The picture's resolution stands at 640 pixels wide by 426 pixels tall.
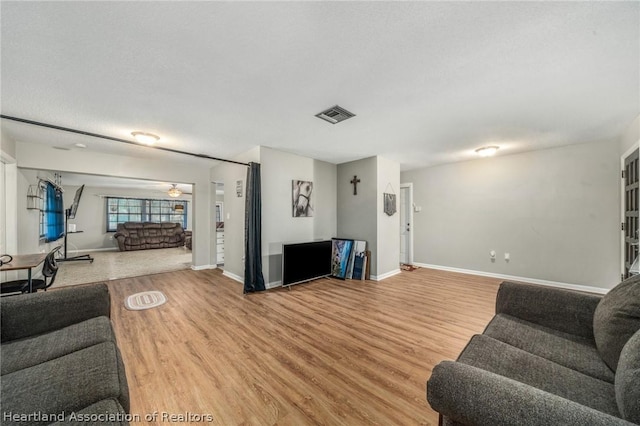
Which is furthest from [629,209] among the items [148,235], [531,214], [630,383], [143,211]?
[143,211]

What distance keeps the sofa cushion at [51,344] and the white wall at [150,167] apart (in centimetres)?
366

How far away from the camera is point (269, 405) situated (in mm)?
1564

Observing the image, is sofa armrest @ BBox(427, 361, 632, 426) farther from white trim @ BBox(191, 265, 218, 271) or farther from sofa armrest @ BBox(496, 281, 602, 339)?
white trim @ BBox(191, 265, 218, 271)

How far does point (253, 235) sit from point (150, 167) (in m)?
2.94

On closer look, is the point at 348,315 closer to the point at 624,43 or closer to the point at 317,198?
the point at 317,198

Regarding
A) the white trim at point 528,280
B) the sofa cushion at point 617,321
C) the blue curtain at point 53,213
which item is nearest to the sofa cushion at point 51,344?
the sofa cushion at point 617,321

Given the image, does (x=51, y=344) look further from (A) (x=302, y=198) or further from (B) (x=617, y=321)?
(A) (x=302, y=198)

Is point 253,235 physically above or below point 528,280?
above

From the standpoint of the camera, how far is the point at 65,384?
1048mm

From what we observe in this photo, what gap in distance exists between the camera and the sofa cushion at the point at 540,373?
99 cm

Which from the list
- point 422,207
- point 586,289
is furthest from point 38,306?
point 586,289

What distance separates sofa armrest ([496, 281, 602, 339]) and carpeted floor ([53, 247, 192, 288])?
600 cm

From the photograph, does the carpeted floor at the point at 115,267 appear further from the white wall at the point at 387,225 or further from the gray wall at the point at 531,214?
the gray wall at the point at 531,214

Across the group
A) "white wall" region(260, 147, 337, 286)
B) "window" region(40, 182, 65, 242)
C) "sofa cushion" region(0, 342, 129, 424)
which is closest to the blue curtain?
"window" region(40, 182, 65, 242)
